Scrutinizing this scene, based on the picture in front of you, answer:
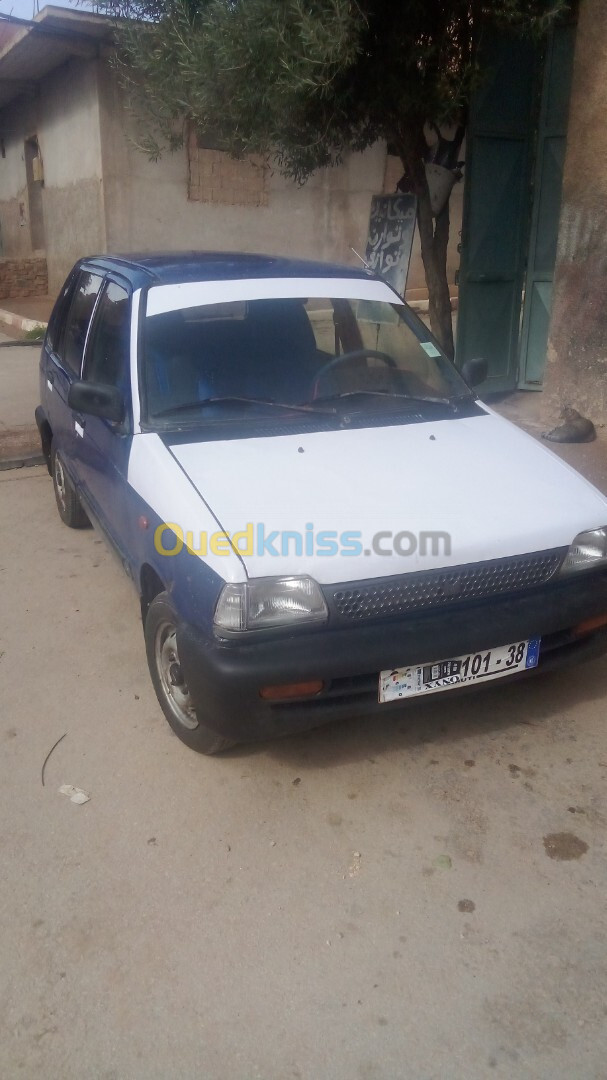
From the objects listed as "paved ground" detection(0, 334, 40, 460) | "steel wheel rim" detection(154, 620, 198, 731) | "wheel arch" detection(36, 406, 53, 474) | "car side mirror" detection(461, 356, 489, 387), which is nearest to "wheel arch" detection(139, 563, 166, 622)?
"steel wheel rim" detection(154, 620, 198, 731)

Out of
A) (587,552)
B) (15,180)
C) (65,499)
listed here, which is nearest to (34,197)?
(15,180)

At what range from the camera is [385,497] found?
10.0 ft

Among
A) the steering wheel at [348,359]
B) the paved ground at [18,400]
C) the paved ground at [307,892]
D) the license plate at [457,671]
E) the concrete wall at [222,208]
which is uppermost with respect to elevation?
the concrete wall at [222,208]

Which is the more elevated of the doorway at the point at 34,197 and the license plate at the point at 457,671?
the doorway at the point at 34,197

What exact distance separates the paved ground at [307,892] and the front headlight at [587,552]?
0.74 m

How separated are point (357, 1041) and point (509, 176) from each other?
7.43 m

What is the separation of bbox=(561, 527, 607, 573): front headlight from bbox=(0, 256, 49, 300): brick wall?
14.7 metres

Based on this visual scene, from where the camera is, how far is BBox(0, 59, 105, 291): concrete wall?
12375mm

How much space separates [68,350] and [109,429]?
141 cm

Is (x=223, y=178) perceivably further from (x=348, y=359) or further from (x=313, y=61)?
(x=348, y=359)

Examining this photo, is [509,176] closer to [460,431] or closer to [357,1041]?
[460,431]

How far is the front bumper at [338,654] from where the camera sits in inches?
108

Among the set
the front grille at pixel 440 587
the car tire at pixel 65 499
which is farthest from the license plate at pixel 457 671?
the car tire at pixel 65 499

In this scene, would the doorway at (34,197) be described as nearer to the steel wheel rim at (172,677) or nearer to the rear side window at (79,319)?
the rear side window at (79,319)
